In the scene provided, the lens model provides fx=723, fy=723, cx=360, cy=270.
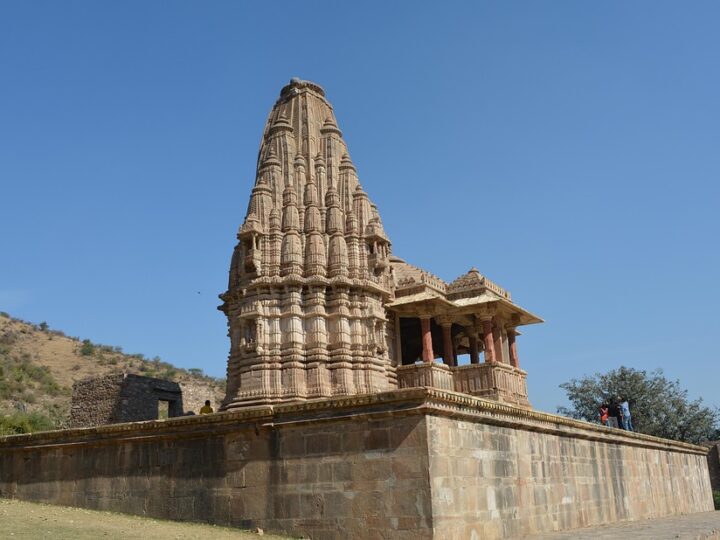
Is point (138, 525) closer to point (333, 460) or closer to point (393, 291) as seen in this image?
point (333, 460)

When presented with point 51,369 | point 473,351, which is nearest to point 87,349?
point 51,369

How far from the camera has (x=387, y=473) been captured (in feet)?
34.1

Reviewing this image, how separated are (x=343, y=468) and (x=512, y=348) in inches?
555

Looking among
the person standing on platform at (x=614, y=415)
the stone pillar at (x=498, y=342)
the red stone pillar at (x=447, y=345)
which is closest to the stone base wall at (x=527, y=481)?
the person standing on platform at (x=614, y=415)

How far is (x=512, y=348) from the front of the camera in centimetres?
2386

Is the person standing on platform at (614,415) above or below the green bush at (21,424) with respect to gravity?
below

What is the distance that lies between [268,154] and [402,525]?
44.7 feet

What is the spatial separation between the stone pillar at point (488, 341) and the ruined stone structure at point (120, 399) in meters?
11.7

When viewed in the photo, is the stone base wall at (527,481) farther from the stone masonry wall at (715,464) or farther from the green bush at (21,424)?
the green bush at (21,424)

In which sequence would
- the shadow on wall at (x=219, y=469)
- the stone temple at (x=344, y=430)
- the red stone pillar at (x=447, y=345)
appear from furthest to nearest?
1. the red stone pillar at (x=447, y=345)
2. the shadow on wall at (x=219, y=469)
3. the stone temple at (x=344, y=430)

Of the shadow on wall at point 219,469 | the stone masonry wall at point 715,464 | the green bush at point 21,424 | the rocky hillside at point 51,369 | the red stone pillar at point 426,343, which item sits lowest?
the stone masonry wall at point 715,464

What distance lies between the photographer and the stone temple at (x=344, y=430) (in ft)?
34.7

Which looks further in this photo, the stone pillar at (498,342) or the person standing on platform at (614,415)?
the person standing on platform at (614,415)

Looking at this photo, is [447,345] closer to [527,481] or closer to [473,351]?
[473,351]
